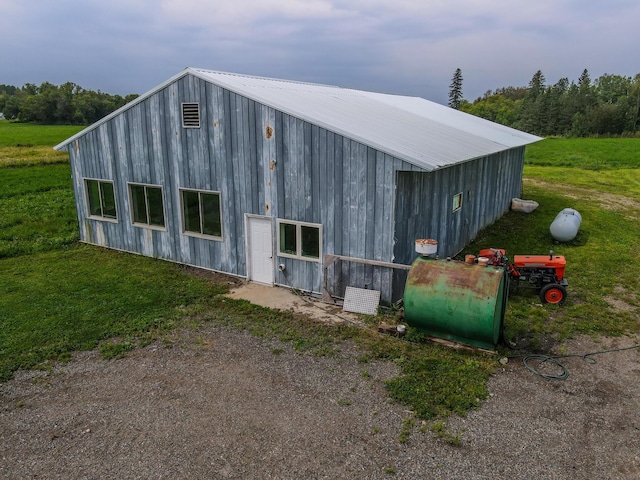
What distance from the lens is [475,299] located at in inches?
302

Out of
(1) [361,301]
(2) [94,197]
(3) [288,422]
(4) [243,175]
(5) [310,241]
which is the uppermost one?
(4) [243,175]

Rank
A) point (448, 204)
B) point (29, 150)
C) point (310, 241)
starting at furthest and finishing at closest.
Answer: point (29, 150) < point (448, 204) < point (310, 241)

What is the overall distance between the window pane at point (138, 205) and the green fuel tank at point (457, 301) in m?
8.62

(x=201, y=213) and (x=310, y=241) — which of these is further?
(x=201, y=213)

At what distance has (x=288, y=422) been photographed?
246 inches

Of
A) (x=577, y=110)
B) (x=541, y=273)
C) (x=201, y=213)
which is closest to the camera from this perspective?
(x=541, y=273)

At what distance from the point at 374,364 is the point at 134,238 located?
9212 mm

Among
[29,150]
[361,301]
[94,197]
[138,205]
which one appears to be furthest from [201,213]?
[29,150]

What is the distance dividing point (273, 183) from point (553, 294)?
669 centimetres

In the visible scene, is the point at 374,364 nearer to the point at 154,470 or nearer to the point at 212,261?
the point at 154,470

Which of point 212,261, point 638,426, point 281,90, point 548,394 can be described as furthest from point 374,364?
point 281,90

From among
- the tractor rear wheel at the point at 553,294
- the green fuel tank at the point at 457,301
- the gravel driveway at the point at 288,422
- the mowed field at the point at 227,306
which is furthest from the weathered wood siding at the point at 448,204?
the gravel driveway at the point at 288,422

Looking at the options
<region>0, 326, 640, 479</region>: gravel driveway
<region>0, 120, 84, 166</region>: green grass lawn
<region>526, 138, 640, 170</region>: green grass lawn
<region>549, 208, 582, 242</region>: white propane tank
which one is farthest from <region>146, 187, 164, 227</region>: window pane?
<region>526, 138, 640, 170</region>: green grass lawn

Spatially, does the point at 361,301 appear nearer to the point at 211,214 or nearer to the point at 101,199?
the point at 211,214
